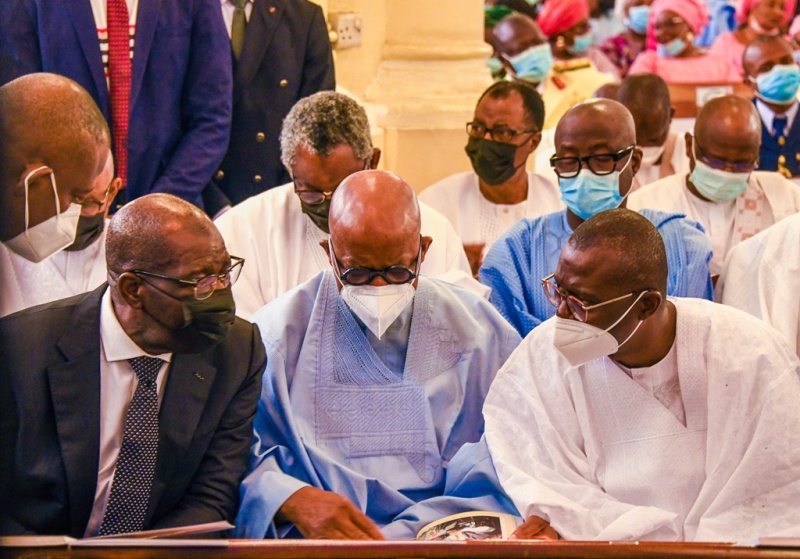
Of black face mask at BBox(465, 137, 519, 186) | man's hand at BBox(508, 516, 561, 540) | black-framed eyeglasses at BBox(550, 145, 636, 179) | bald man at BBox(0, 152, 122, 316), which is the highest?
black-framed eyeglasses at BBox(550, 145, 636, 179)

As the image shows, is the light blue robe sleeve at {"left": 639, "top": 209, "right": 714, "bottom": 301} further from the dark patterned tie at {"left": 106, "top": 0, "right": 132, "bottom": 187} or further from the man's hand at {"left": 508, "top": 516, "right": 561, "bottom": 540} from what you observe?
the dark patterned tie at {"left": 106, "top": 0, "right": 132, "bottom": 187}

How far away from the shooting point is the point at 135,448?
12.4ft

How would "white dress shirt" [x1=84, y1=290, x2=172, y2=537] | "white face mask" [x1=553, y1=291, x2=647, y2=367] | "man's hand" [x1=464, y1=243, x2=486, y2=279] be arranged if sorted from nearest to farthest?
"white dress shirt" [x1=84, y1=290, x2=172, y2=537], "white face mask" [x1=553, y1=291, x2=647, y2=367], "man's hand" [x1=464, y1=243, x2=486, y2=279]

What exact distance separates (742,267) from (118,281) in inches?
112

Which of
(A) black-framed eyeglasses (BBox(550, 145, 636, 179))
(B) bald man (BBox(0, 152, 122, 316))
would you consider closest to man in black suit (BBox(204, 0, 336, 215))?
(B) bald man (BBox(0, 152, 122, 316))

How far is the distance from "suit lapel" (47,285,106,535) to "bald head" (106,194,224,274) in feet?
0.93

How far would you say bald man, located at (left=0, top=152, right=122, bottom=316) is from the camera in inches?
189

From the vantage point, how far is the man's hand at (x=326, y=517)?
12.2 ft

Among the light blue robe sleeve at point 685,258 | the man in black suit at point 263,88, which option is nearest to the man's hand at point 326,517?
the light blue robe sleeve at point 685,258

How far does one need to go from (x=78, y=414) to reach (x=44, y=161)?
2.97 ft

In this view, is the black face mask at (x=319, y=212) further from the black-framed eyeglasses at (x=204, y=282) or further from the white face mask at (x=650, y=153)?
the white face mask at (x=650, y=153)

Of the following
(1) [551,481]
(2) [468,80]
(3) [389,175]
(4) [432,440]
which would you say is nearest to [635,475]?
(1) [551,481]

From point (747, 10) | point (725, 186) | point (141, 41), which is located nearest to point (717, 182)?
point (725, 186)

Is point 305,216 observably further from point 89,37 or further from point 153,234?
point 153,234
